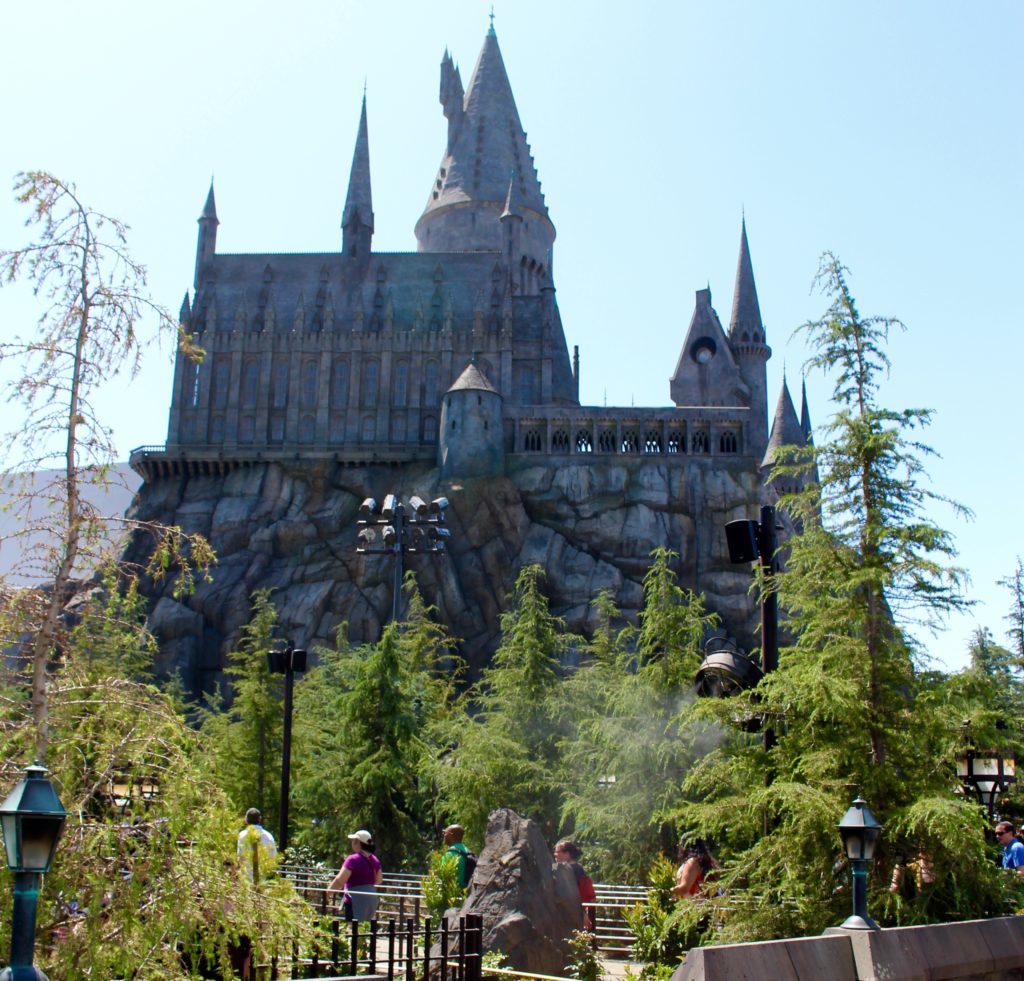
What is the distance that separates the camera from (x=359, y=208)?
77250 millimetres

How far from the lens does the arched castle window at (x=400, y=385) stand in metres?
70.0

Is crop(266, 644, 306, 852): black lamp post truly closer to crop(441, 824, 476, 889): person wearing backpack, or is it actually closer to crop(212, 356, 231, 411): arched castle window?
crop(441, 824, 476, 889): person wearing backpack

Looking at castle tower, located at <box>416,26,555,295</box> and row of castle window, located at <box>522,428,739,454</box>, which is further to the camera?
castle tower, located at <box>416,26,555,295</box>

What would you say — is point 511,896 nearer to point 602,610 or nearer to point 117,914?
point 117,914

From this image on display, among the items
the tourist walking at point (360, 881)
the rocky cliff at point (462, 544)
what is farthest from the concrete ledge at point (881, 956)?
the rocky cliff at point (462, 544)

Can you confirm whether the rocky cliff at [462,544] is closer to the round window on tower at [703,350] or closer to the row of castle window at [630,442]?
the row of castle window at [630,442]

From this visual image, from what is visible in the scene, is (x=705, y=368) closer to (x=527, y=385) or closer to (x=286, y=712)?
(x=527, y=385)

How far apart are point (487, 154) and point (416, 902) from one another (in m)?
72.3

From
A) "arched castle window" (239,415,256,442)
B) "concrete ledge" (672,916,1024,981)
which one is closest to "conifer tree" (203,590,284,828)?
"concrete ledge" (672,916,1024,981)

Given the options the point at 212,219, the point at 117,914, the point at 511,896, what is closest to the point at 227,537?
the point at 212,219

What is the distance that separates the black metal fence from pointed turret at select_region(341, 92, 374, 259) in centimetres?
6621

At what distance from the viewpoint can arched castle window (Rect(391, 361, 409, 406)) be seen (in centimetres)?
7000

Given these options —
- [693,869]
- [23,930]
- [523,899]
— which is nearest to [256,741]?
[523,899]

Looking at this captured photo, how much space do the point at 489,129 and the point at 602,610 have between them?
58.9 meters
